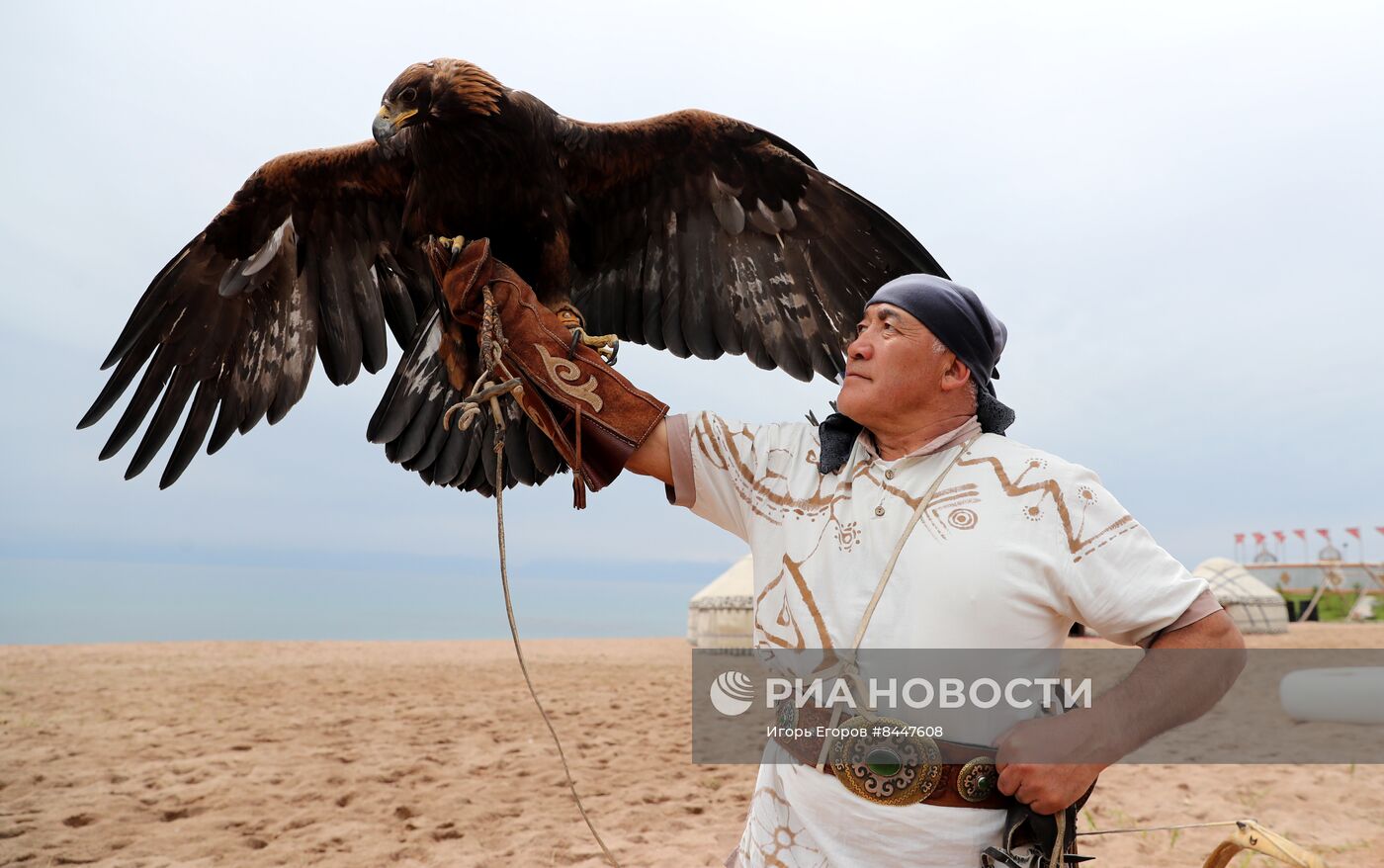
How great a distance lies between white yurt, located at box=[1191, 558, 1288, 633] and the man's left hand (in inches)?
646

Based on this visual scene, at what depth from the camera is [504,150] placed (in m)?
2.31

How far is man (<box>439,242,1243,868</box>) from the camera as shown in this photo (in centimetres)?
125

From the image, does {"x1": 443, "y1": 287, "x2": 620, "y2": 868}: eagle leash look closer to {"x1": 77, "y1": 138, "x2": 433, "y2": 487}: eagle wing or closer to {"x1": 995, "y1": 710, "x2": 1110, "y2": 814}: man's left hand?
{"x1": 995, "y1": 710, "x2": 1110, "y2": 814}: man's left hand

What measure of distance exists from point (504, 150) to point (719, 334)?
885 mm

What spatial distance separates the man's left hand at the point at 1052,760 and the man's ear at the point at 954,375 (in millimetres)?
514


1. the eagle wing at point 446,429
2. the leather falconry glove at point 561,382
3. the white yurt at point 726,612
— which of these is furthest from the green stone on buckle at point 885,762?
the white yurt at point 726,612

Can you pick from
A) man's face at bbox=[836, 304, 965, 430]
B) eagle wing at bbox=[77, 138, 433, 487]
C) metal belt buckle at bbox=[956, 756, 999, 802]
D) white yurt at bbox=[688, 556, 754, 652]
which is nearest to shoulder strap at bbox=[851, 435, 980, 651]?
man's face at bbox=[836, 304, 965, 430]

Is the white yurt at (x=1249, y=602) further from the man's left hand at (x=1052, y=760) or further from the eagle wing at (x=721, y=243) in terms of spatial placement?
the man's left hand at (x=1052, y=760)

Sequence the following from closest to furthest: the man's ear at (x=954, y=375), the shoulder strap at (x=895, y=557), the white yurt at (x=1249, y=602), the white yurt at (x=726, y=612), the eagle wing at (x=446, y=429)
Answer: the shoulder strap at (x=895, y=557) < the man's ear at (x=954, y=375) < the eagle wing at (x=446, y=429) < the white yurt at (x=726, y=612) < the white yurt at (x=1249, y=602)

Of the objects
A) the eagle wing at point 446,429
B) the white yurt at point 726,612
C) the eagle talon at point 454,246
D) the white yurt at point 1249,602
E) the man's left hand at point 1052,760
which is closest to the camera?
the man's left hand at point 1052,760

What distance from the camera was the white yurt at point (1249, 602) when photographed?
1557 cm

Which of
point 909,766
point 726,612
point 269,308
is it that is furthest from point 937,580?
point 726,612

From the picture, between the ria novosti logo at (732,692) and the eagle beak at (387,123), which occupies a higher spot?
the eagle beak at (387,123)

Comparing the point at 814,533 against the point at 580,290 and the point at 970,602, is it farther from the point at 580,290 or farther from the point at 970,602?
the point at 580,290
